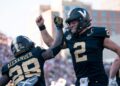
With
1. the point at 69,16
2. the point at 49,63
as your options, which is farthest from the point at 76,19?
the point at 49,63

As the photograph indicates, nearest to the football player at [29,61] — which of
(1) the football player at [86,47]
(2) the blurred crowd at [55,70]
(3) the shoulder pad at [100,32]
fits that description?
(1) the football player at [86,47]

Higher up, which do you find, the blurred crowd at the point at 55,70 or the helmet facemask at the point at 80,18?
the helmet facemask at the point at 80,18

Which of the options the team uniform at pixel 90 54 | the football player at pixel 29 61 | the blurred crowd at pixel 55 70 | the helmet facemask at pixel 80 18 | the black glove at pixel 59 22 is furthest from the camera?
the blurred crowd at pixel 55 70

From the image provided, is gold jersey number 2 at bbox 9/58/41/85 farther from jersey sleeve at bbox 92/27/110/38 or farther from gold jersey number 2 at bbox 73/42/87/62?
jersey sleeve at bbox 92/27/110/38

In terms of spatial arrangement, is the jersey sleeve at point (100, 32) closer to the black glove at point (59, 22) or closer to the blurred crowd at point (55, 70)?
the black glove at point (59, 22)

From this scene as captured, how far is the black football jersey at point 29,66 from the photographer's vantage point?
6902 mm

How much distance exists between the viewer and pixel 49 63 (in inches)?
2329

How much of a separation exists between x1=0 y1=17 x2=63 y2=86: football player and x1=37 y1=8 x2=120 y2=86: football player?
9.6 inches

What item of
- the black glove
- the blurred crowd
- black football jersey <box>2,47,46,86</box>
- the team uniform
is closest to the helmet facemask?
the team uniform

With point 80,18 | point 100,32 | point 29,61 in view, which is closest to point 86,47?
point 100,32

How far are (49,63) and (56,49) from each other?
171ft

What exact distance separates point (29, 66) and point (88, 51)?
A: 82 cm

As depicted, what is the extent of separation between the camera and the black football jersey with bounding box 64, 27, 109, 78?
263 inches

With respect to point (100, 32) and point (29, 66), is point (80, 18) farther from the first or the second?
point (29, 66)
